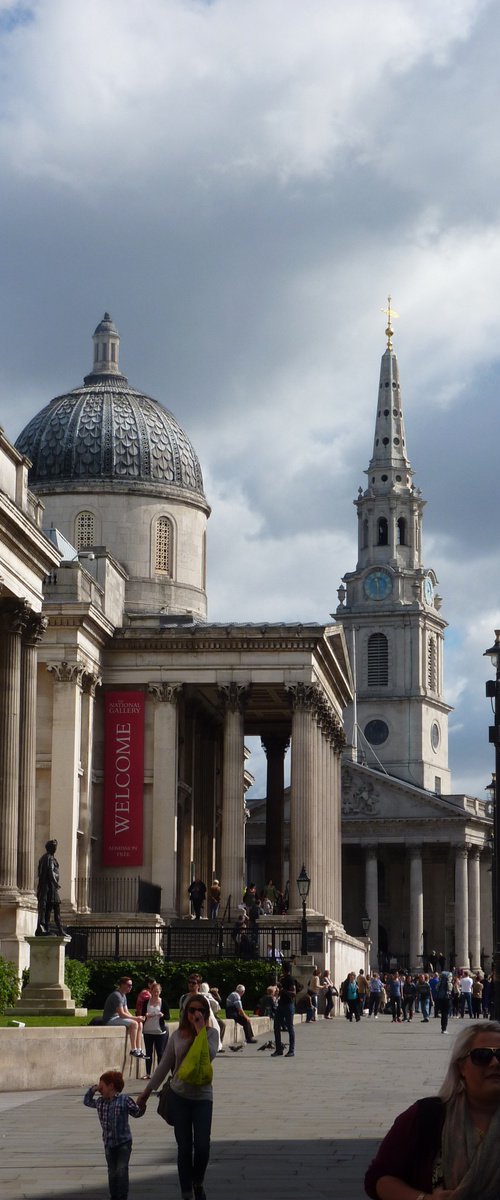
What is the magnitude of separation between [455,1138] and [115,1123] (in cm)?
731

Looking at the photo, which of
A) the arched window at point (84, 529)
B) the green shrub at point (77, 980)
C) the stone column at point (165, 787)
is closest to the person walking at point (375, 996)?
the stone column at point (165, 787)

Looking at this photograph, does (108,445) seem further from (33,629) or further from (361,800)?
(361,800)

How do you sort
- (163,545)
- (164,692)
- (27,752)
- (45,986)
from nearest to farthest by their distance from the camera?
(45,986) < (27,752) < (164,692) < (163,545)

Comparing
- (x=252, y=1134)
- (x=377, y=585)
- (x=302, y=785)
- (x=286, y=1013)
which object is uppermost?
(x=377, y=585)

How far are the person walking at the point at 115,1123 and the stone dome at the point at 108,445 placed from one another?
5840 cm

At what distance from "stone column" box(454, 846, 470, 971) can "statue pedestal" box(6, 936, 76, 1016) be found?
87008 millimetres

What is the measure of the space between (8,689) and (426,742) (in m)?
110

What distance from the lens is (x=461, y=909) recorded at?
122125 mm

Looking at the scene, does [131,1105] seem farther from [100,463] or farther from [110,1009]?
[100,463]

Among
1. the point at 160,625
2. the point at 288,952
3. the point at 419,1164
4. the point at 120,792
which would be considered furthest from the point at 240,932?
the point at 419,1164

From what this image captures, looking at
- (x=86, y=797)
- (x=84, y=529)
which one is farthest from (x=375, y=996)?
(x=84, y=529)

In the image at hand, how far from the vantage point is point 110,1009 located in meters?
30.0

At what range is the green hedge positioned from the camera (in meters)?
50.3

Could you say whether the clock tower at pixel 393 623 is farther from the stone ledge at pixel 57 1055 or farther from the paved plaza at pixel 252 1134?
the stone ledge at pixel 57 1055
